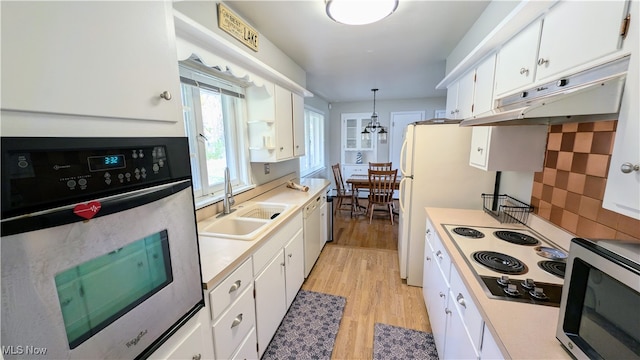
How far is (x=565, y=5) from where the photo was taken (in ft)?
3.59

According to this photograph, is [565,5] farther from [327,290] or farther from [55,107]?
[327,290]

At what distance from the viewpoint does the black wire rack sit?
1.74m

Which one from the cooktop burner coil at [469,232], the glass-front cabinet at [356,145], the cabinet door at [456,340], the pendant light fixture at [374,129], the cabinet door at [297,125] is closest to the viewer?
the cabinet door at [456,340]

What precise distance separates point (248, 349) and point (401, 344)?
1092 mm

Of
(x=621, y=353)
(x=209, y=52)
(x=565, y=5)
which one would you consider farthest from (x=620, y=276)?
(x=209, y=52)

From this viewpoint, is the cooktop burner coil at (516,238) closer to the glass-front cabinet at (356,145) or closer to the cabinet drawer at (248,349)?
the cabinet drawer at (248,349)

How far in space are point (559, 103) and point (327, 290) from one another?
222cm

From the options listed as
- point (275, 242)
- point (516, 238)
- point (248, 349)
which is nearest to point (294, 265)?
point (275, 242)

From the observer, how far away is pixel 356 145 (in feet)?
20.7

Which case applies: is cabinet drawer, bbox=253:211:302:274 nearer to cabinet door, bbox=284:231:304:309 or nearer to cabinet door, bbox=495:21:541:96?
cabinet door, bbox=284:231:304:309

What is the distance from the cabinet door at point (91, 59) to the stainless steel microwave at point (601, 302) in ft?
4.17

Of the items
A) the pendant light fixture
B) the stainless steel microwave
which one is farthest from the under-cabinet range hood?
the pendant light fixture

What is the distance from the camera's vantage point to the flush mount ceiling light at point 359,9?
1459mm

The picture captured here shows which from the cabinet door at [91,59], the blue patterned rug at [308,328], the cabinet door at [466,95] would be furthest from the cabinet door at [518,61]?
the blue patterned rug at [308,328]
